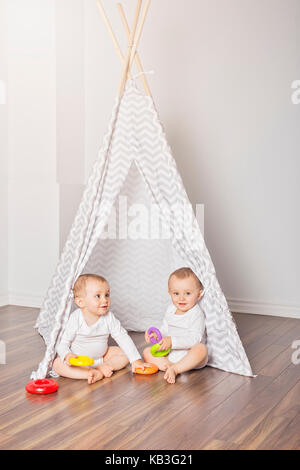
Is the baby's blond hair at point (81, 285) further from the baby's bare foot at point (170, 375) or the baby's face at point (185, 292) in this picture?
the baby's bare foot at point (170, 375)

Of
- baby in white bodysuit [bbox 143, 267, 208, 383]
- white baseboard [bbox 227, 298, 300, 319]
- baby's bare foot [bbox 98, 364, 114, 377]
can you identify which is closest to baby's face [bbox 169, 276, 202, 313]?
baby in white bodysuit [bbox 143, 267, 208, 383]

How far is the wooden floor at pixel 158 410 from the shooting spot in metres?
1.79

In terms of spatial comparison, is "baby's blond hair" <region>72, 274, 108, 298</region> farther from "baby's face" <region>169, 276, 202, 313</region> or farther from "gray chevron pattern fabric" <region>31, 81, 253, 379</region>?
"baby's face" <region>169, 276, 202, 313</region>

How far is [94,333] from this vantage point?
2549 millimetres

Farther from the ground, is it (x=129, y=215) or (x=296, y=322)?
(x=129, y=215)

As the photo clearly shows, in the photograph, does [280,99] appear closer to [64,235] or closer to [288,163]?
[288,163]

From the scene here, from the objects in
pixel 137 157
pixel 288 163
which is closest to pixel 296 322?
pixel 288 163

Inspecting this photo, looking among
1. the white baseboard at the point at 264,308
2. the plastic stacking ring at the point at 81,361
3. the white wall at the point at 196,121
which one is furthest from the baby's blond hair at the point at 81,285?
the white baseboard at the point at 264,308

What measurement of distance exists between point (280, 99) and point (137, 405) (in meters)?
2.31

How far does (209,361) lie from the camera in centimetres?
263

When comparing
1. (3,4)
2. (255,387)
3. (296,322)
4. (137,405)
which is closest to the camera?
(137,405)

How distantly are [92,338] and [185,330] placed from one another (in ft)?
1.43

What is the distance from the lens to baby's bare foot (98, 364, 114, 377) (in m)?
2.45

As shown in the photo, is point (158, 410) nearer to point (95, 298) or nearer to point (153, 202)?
point (95, 298)
